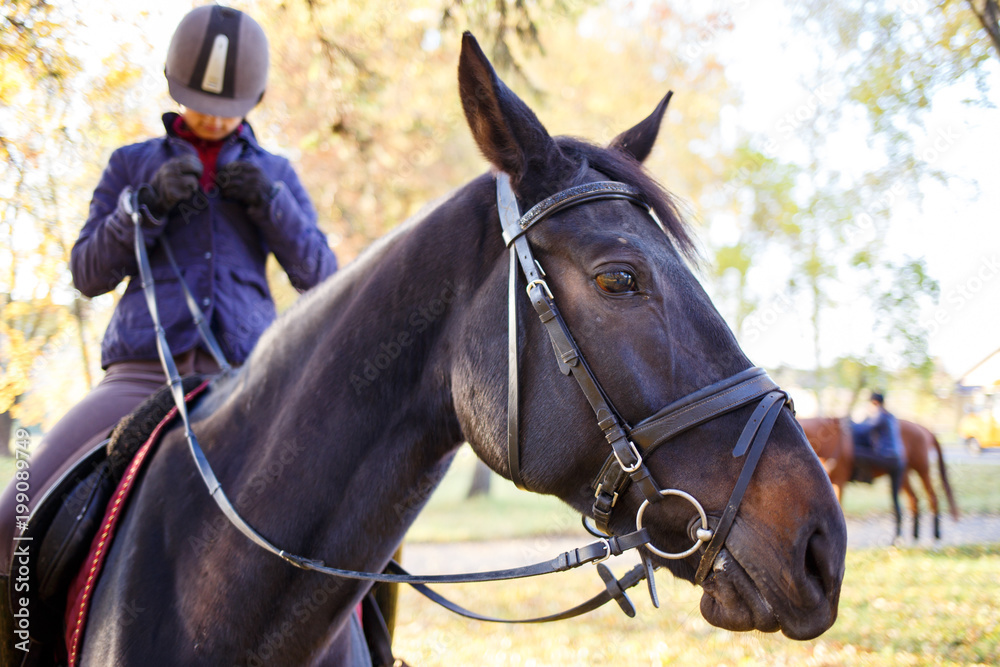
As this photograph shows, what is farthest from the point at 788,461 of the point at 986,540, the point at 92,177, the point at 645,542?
the point at 986,540

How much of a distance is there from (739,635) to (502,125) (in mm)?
5714

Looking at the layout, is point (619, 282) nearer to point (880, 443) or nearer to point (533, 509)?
point (880, 443)

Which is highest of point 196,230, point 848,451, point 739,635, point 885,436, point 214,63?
point 214,63

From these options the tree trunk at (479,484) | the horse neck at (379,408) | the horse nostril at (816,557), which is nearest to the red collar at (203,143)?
the horse neck at (379,408)

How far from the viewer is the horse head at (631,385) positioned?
4.79 ft

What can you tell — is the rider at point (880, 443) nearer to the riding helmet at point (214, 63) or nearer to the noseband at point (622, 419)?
the noseband at point (622, 419)

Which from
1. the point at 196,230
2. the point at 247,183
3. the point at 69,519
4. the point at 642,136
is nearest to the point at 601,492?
the point at 642,136

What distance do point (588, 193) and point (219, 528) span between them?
1601 millimetres

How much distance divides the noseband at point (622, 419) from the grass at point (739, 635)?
9.14 ft

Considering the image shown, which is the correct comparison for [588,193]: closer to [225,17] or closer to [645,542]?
[645,542]

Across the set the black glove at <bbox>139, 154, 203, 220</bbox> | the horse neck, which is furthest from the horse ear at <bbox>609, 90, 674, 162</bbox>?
the black glove at <bbox>139, 154, 203, 220</bbox>

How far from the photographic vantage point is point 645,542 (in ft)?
5.20

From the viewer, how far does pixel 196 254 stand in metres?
2.77

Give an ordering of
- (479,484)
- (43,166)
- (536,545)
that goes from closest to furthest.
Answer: (43,166) < (536,545) < (479,484)
